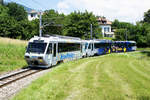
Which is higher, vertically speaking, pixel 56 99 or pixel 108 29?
pixel 108 29

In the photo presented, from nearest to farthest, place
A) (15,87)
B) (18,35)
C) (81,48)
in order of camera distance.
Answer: (15,87)
(81,48)
(18,35)

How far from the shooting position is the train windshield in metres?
15.3

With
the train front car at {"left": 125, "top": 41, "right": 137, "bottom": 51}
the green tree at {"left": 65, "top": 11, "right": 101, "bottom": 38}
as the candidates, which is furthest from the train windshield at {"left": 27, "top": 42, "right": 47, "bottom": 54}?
the train front car at {"left": 125, "top": 41, "right": 137, "bottom": 51}

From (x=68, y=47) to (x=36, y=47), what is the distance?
511 cm

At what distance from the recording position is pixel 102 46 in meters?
35.5

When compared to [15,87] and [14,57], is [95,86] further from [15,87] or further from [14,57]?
[14,57]

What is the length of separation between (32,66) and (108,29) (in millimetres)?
79331

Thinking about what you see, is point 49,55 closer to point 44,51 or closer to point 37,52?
point 44,51

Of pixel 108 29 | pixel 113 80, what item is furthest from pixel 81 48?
pixel 108 29

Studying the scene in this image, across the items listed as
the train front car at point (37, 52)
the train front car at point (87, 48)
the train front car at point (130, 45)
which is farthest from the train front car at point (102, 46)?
the train front car at point (37, 52)

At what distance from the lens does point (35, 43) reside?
51.5 feet

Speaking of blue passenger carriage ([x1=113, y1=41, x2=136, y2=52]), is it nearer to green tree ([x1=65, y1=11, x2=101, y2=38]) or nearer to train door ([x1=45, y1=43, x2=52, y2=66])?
green tree ([x1=65, y1=11, x2=101, y2=38])

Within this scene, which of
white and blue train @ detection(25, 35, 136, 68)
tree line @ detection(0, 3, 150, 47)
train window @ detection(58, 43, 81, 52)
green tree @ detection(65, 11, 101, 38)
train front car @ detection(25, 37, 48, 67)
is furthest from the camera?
green tree @ detection(65, 11, 101, 38)

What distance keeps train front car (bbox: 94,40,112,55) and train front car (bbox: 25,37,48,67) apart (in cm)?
1823
